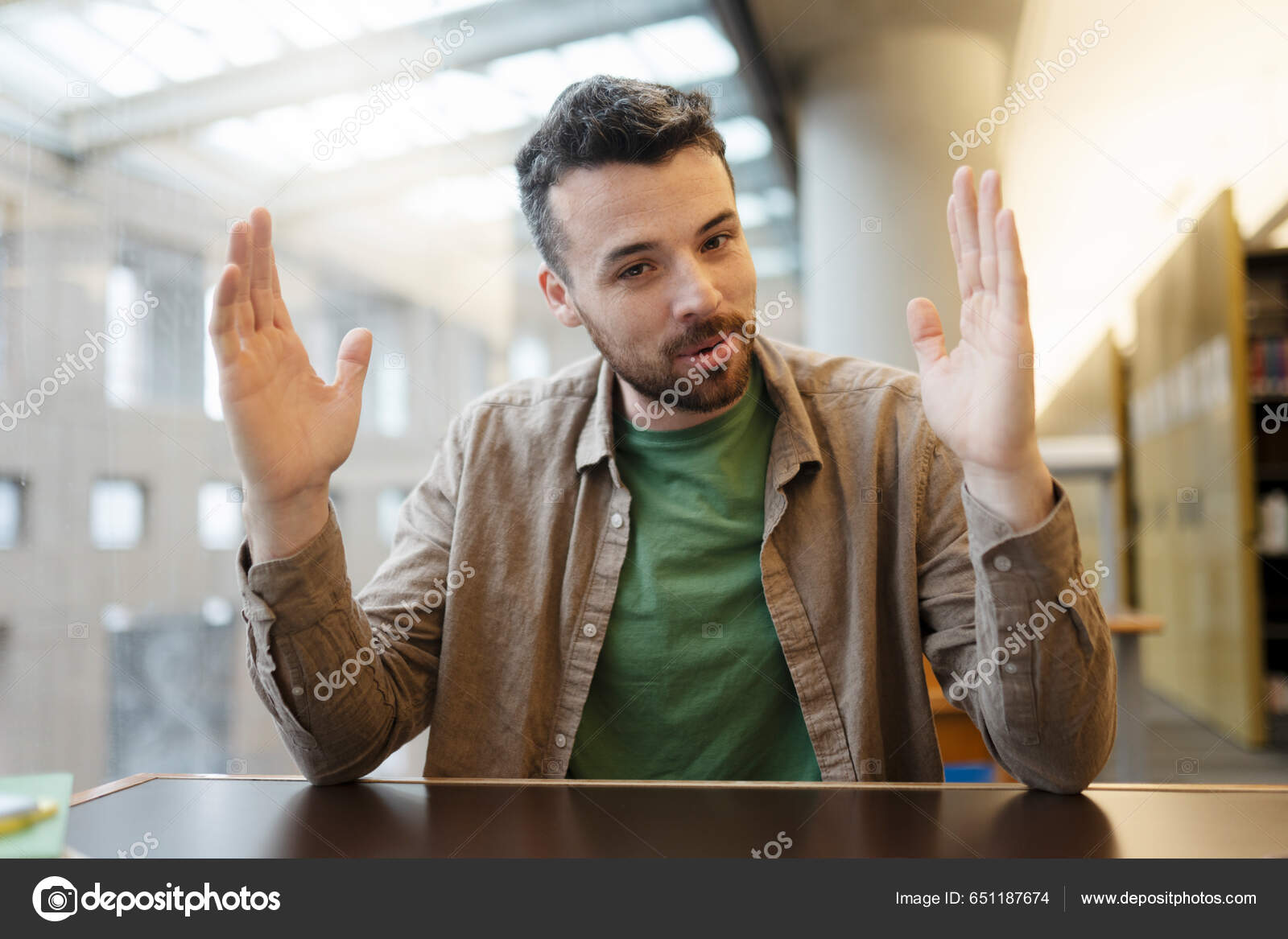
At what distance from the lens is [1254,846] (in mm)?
642

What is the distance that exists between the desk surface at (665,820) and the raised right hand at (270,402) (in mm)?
251

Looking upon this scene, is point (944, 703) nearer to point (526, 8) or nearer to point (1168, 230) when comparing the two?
point (526, 8)

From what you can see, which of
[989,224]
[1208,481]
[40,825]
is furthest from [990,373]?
[1208,481]

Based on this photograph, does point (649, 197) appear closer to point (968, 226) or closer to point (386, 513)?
point (968, 226)

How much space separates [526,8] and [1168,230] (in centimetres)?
415

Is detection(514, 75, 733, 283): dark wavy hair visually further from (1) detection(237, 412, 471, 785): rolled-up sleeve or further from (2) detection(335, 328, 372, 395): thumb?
(1) detection(237, 412, 471, 785): rolled-up sleeve

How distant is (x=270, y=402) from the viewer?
90cm

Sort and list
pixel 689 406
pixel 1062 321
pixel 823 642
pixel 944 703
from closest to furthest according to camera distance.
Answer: pixel 823 642, pixel 689 406, pixel 944 703, pixel 1062 321

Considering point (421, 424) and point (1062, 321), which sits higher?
point (1062, 321)

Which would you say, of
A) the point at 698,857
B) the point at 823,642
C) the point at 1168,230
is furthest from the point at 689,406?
the point at 1168,230

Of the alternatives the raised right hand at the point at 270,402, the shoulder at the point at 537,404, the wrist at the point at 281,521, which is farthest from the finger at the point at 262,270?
the shoulder at the point at 537,404

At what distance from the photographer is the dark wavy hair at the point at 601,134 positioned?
1.17m

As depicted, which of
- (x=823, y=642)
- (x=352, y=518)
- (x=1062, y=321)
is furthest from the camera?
(x=1062, y=321)

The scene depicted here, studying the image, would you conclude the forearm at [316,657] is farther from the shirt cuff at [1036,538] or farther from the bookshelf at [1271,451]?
the bookshelf at [1271,451]
